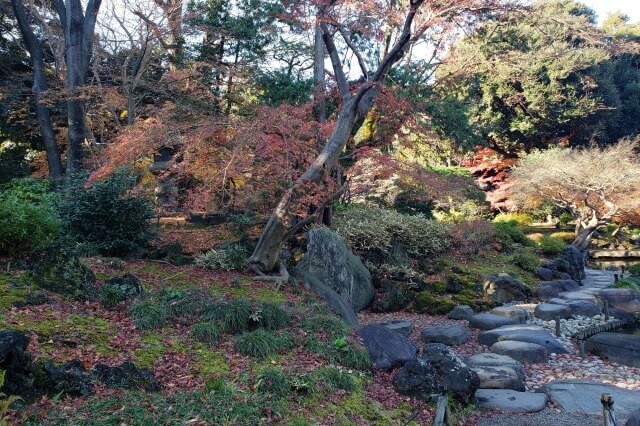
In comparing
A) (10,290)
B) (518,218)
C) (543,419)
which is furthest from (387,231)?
(518,218)

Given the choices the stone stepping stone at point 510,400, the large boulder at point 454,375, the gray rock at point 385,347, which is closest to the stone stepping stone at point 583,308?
the stone stepping stone at point 510,400

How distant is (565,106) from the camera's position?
23344 mm

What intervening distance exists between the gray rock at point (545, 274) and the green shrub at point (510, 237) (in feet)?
4.70

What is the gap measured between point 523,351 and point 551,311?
291cm

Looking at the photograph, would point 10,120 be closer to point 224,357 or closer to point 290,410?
point 224,357

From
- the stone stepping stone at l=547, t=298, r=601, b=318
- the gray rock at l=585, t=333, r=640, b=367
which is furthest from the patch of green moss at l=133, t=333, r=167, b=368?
the stone stepping stone at l=547, t=298, r=601, b=318

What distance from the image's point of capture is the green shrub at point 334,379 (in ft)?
15.1

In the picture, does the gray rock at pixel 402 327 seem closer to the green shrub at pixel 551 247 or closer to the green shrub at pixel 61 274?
the green shrub at pixel 61 274

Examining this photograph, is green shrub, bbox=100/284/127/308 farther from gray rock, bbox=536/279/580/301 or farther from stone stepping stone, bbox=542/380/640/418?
gray rock, bbox=536/279/580/301

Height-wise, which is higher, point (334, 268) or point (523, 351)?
point (334, 268)

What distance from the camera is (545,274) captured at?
1287 centimetres

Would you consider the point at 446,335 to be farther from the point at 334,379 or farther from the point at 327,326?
the point at 334,379

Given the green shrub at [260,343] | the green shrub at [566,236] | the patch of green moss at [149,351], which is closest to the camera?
the patch of green moss at [149,351]

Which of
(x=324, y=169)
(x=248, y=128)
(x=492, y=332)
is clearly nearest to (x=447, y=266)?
(x=492, y=332)
